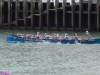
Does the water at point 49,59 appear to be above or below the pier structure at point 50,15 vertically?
below

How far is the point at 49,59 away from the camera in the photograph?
60719mm

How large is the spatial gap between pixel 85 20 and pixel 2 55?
3026 cm

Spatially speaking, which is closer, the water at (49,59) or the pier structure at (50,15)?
the water at (49,59)

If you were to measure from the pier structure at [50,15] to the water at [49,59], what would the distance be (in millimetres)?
16014

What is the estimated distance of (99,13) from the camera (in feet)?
293

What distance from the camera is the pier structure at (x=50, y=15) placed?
3556 inches

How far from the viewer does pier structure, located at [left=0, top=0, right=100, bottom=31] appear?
296 ft

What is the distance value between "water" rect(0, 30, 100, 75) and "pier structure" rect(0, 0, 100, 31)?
16.0 metres

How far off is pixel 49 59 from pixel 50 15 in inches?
1328

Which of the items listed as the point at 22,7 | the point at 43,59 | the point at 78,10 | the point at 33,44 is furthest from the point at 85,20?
the point at 43,59

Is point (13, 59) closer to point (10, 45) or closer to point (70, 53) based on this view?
point (70, 53)

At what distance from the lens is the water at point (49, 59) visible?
53250 mm

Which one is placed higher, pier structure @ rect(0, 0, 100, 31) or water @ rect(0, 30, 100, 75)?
pier structure @ rect(0, 0, 100, 31)

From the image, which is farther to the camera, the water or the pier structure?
the pier structure
